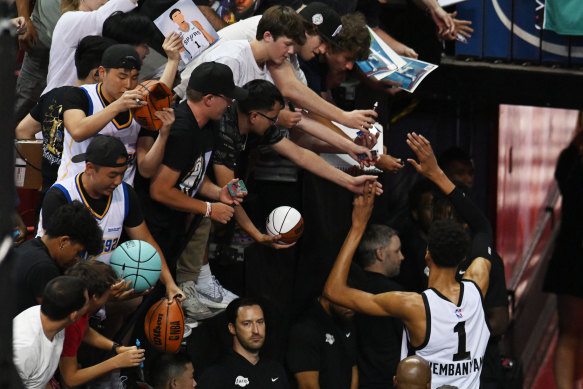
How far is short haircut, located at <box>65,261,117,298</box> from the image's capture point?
547 centimetres

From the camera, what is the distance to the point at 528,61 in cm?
1053

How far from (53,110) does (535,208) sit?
10.1m

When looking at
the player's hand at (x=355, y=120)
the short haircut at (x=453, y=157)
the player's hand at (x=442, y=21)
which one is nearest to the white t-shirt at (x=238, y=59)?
the player's hand at (x=355, y=120)

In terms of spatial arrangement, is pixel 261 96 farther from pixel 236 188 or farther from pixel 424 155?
pixel 424 155

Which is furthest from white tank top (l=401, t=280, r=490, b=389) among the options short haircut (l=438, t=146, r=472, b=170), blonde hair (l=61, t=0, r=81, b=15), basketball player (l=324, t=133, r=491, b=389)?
short haircut (l=438, t=146, r=472, b=170)

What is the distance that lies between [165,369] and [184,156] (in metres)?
1.62

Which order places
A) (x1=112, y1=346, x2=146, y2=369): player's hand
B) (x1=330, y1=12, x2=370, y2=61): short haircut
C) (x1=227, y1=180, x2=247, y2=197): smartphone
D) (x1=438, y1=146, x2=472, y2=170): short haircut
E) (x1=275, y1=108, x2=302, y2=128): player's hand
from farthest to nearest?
(x1=438, y1=146, x2=472, y2=170): short haircut → (x1=330, y1=12, x2=370, y2=61): short haircut → (x1=275, y1=108, x2=302, y2=128): player's hand → (x1=227, y1=180, x2=247, y2=197): smartphone → (x1=112, y1=346, x2=146, y2=369): player's hand

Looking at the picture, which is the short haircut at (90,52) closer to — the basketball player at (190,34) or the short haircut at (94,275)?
the basketball player at (190,34)

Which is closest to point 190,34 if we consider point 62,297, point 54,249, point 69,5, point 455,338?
point 69,5

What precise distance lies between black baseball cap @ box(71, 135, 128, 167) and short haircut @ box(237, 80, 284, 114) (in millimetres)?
1469

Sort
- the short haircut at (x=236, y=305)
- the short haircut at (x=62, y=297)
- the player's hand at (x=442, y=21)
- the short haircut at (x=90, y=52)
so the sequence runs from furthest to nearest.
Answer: the player's hand at (x=442, y=21), the short haircut at (x=236, y=305), the short haircut at (x=90, y=52), the short haircut at (x=62, y=297)

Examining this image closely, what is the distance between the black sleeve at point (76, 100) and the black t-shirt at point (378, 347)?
3027mm

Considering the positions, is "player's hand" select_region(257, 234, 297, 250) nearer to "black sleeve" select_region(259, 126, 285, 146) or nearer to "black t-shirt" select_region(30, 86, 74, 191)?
"black sleeve" select_region(259, 126, 285, 146)

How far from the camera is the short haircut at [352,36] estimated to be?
8109 mm
